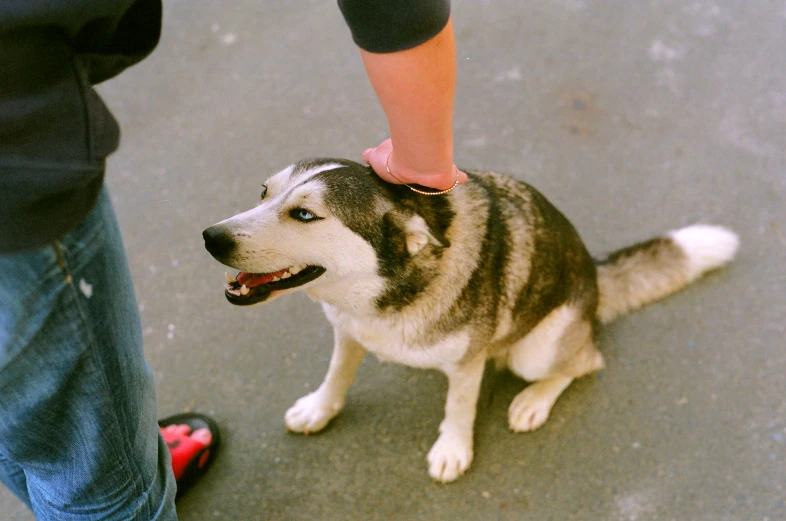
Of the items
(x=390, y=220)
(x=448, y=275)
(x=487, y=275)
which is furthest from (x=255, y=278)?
(x=487, y=275)

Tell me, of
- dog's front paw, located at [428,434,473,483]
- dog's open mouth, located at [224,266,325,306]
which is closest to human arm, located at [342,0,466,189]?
dog's open mouth, located at [224,266,325,306]

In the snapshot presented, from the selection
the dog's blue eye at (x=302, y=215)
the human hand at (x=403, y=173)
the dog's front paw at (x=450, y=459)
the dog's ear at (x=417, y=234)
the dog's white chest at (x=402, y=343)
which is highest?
the human hand at (x=403, y=173)

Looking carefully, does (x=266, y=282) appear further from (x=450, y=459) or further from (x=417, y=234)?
(x=450, y=459)

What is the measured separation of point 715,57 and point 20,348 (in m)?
3.52

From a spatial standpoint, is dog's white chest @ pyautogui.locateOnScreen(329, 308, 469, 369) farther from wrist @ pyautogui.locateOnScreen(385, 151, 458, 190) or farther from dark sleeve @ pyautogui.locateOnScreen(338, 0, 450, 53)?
dark sleeve @ pyautogui.locateOnScreen(338, 0, 450, 53)

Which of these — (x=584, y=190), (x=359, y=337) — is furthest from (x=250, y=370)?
(x=584, y=190)

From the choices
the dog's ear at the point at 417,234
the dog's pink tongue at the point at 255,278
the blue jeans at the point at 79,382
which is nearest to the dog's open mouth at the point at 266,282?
the dog's pink tongue at the point at 255,278

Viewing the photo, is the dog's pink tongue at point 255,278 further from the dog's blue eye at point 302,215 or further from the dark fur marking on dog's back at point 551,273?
the dark fur marking on dog's back at point 551,273

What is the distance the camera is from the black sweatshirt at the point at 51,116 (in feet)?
2.76

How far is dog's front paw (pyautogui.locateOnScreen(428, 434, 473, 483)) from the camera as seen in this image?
2.05 meters

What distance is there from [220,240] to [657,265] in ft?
5.34

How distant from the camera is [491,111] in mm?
3191

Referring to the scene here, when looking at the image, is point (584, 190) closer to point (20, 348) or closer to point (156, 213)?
point (156, 213)

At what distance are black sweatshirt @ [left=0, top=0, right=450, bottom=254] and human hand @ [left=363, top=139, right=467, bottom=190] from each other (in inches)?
26.0
